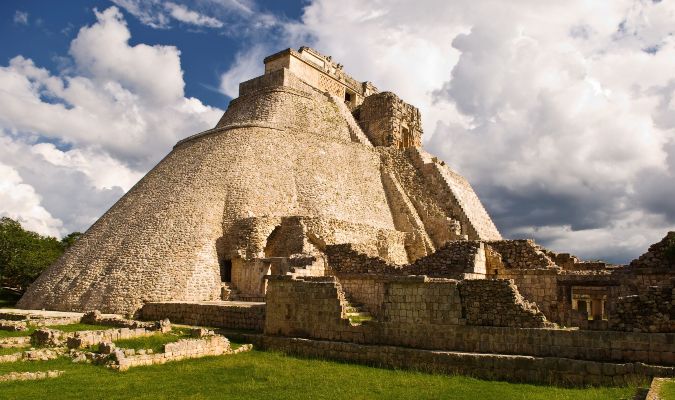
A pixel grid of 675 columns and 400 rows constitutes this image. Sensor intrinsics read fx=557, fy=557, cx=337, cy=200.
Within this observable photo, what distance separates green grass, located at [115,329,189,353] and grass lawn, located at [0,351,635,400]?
70.3 inches

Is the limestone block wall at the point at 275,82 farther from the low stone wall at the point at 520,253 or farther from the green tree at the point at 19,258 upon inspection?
the low stone wall at the point at 520,253

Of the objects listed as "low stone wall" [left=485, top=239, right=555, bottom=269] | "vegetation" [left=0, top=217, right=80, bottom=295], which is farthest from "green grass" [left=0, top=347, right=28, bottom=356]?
"vegetation" [left=0, top=217, right=80, bottom=295]

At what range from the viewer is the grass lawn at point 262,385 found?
365 inches

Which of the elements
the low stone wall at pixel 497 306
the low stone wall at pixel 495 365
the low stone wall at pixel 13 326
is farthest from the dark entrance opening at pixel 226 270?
A: the low stone wall at pixel 497 306

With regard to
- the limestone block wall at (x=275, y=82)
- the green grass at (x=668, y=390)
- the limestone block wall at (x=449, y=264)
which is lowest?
the green grass at (x=668, y=390)

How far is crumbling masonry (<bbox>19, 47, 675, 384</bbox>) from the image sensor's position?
37.2 ft

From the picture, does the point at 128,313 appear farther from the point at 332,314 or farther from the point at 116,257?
the point at 332,314

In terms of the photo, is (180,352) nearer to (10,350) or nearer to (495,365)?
(10,350)

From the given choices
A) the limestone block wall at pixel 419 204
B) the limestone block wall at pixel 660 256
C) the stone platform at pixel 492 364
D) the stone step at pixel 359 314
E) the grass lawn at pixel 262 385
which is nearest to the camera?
the grass lawn at pixel 262 385

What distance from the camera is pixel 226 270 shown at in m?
23.4

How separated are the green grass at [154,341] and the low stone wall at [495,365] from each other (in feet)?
11.5

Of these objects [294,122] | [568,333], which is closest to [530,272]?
[568,333]

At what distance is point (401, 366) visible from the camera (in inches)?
476

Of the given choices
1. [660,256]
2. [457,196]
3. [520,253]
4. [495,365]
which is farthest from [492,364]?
[457,196]
